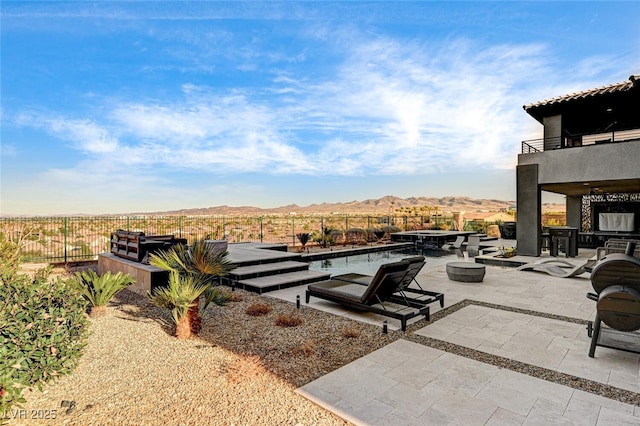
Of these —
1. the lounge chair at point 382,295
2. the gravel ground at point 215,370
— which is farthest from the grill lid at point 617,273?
the lounge chair at point 382,295

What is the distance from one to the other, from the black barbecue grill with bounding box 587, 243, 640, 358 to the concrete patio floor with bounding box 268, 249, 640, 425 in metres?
0.49

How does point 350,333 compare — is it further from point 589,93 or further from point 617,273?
point 589,93

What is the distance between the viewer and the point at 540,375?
11.6ft

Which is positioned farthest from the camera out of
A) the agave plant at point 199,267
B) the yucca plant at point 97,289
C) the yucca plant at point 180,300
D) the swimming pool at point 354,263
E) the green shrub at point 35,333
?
the swimming pool at point 354,263

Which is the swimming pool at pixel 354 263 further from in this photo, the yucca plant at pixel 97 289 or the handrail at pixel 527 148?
the yucca plant at pixel 97 289

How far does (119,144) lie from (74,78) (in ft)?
26.9

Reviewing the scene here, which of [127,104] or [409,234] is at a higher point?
[127,104]

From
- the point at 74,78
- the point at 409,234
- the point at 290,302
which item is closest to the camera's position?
the point at 290,302

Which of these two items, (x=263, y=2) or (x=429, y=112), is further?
(x=429, y=112)

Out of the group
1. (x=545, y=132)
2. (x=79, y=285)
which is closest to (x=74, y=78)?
(x=79, y=285)

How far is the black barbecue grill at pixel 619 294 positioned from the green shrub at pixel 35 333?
18.8ft

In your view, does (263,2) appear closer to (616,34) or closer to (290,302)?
(290,302)

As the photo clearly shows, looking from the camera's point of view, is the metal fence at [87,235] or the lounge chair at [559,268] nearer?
the lounge chair at [559,268]

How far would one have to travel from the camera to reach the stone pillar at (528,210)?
12258 mm
